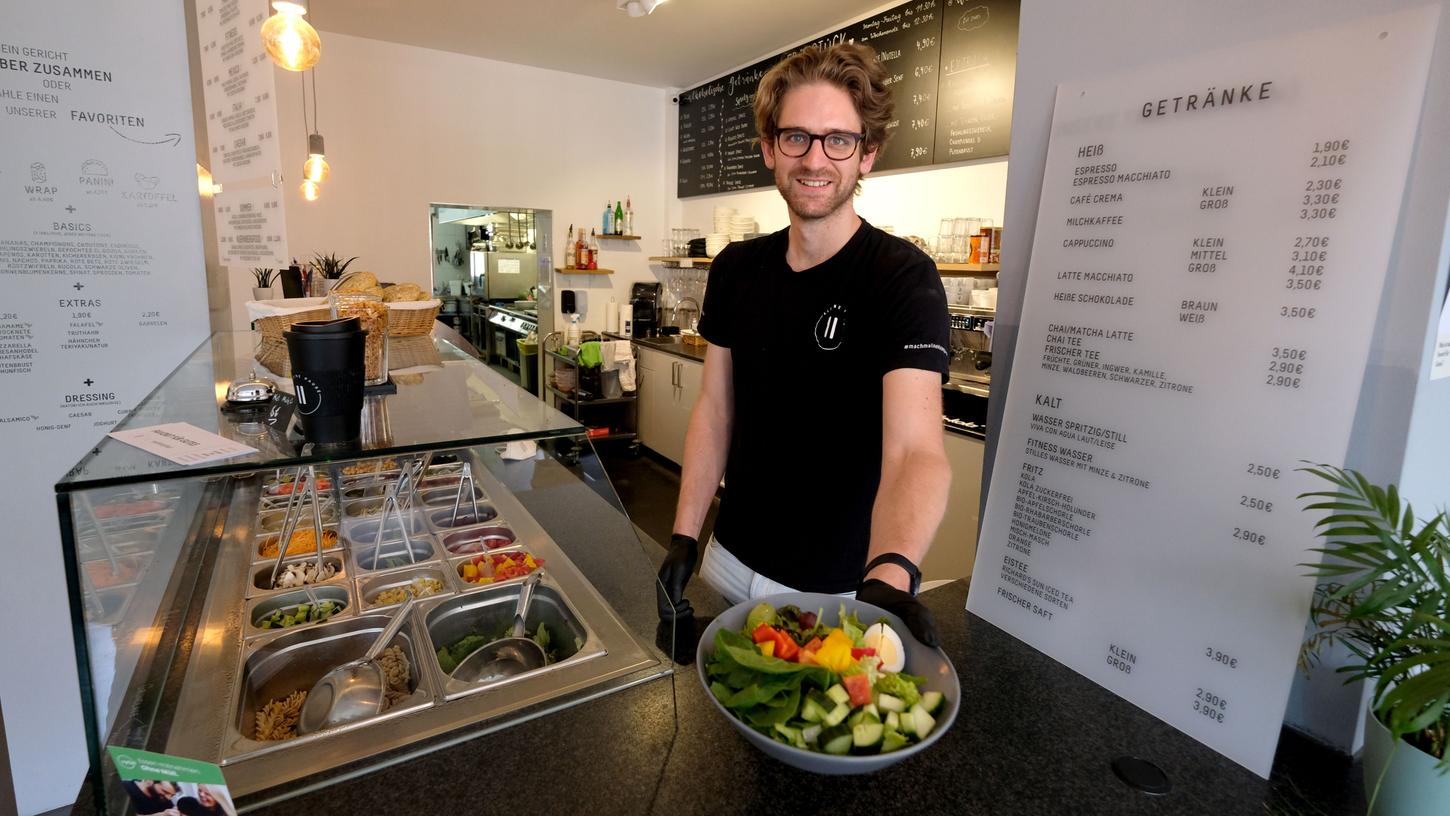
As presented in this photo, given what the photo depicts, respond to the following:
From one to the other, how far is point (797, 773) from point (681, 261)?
523cm

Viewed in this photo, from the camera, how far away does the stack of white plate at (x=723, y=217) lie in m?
5.32

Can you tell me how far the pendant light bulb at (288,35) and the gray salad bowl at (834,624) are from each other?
1.82 m

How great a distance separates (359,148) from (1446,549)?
5.72 meters

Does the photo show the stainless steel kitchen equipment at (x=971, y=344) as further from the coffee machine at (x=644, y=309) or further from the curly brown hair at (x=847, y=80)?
the coffee machine at (x=644, y=309)

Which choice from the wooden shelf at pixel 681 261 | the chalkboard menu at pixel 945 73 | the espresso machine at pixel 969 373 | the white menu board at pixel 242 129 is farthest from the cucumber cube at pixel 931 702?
the wooden shelf at pixel 681 261

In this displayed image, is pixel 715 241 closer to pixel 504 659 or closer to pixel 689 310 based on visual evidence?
pixel 689 310

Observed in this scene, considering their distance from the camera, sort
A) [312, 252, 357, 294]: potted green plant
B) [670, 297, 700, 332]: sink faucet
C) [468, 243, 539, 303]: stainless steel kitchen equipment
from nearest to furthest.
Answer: [312, 252, 357, 294]: potted green plant
[670, 297, 700, 332]: sink faucet
[468, 243, 539, 303]: stainless steel kitchen equipment

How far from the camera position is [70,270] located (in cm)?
182

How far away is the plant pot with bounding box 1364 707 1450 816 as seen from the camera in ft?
2.39

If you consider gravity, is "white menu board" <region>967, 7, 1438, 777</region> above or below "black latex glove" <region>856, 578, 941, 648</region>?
above

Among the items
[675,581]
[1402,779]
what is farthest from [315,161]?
[1402,779]

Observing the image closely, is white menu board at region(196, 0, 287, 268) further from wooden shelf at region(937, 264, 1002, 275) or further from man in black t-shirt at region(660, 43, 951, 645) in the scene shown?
wooden shelf at region(937, 264, 1002, 275)

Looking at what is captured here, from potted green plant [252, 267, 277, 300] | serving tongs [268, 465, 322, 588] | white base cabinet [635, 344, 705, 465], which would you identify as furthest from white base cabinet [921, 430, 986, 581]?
potted green plant [252, 267, 277, 300]

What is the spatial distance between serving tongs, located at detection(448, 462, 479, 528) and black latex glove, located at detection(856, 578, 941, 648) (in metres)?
1.10
